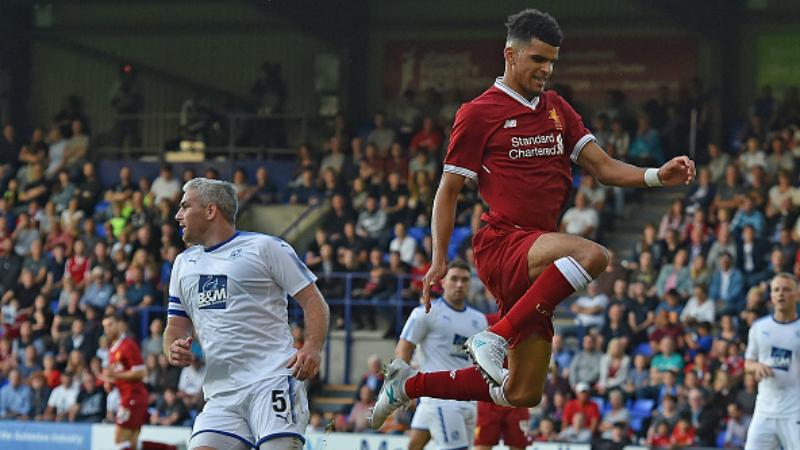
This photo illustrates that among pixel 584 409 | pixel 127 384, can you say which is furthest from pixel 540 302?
pixel 584 409

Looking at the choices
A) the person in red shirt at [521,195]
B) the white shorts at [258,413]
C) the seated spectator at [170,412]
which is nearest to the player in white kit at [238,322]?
the white shorts at [258,413]

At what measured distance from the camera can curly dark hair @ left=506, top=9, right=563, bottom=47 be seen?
8.41 metres

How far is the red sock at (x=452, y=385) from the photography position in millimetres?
9000

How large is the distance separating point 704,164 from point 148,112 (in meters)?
11.3

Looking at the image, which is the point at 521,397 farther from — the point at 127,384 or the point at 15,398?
the point at 15,398

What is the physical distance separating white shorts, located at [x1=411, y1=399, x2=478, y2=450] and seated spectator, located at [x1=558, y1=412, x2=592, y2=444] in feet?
15.8

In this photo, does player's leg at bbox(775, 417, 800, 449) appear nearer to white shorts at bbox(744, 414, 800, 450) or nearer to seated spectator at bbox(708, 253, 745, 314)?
white shorts at bbox(744, 414, 800, 450)

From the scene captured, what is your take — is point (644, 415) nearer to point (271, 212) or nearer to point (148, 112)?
point (271, 212)

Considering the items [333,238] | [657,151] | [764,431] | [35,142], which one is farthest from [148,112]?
[764,431]

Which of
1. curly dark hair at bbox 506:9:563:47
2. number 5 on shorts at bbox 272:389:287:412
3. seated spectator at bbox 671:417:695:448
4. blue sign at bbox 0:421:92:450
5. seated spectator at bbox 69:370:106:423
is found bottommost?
blue sign at bbox 0:421:92:450

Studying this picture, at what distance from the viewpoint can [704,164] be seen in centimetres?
2369

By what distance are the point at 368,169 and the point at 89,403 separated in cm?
569

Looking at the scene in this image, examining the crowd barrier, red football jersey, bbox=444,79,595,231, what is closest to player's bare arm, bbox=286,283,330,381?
red football jersey, bbox=444,79,595,231

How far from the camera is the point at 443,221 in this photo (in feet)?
28.1
